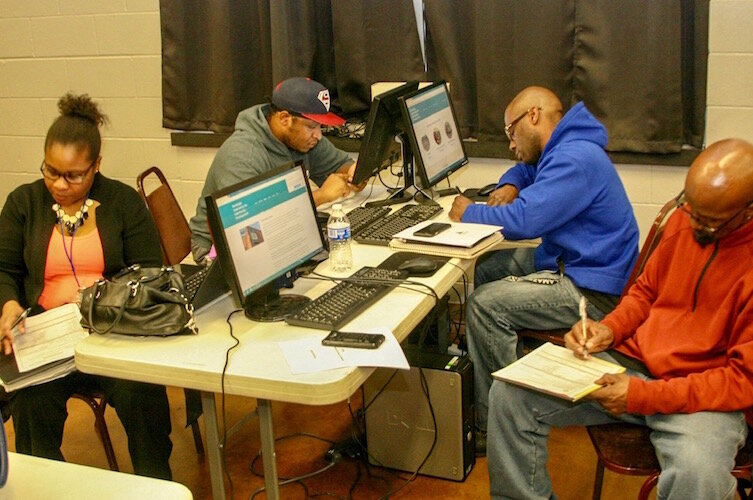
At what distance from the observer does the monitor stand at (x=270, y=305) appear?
2107 millimetres

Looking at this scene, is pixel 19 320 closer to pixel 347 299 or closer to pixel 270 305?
pixel 270 305

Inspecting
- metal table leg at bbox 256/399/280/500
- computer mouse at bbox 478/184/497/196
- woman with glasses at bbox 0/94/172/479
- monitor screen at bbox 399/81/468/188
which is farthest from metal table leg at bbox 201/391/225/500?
computer mouse at bbox 478/184/497/196

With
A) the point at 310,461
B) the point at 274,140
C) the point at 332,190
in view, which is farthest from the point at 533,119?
the point at 310,461

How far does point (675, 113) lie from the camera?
10.7 feet

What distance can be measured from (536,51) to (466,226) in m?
1.06

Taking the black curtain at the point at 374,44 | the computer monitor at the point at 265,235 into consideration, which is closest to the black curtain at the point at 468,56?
the black curtain at the point at 374,44

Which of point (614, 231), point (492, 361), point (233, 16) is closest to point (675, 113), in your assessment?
point (614, 231)

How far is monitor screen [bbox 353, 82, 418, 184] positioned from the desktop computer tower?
77cm

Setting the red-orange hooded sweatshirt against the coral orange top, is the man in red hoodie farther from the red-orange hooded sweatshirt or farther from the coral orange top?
the coral orange top

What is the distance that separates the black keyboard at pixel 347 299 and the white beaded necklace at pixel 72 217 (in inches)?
33.6

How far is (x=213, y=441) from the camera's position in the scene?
1.96 meters

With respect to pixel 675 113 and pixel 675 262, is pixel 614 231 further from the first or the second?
pixel 675 113

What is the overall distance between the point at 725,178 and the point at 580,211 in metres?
0.75

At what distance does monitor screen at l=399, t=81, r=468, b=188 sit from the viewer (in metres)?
3.05
